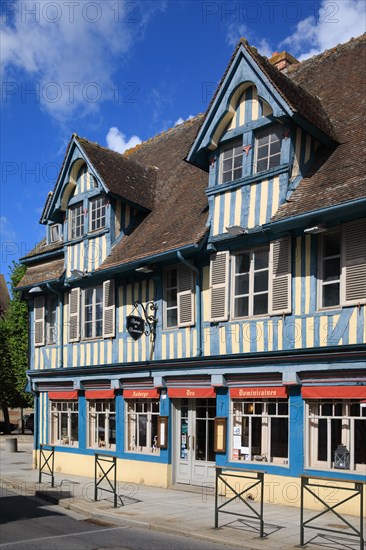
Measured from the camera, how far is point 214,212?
1493cm

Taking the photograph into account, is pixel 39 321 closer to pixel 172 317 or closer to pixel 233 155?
pixel 172 317

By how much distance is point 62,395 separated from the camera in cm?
2009

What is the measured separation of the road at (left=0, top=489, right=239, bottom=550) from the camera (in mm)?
9711

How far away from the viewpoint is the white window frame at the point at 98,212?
18.8m

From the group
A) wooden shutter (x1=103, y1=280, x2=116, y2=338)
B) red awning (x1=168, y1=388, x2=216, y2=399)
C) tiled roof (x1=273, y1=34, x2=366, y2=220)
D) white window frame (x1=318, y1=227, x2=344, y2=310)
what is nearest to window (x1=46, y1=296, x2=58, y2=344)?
wooden shutter (x1=103, y1=280, x2=116, y2=338)

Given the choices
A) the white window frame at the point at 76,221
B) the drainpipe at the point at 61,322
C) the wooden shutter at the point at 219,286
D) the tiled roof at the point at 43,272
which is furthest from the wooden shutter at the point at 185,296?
the drainpipe at the point at 61,322

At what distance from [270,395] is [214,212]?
4.28 meters

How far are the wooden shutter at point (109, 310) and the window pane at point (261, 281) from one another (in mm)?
5351

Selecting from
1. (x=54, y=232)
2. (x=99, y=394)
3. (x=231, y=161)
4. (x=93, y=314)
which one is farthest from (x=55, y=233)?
(x=231, y=161)

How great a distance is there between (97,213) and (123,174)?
1.40 m

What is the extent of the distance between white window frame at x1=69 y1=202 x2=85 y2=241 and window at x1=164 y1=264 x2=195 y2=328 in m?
4.24

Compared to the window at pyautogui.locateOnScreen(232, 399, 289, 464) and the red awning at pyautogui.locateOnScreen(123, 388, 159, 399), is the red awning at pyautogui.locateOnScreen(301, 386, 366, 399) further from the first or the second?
the red awning at pyautogui.locateOnScreen(123, 388, 159, 399)

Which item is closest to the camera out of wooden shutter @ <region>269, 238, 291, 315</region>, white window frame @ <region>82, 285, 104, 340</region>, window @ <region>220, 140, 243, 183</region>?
wooden shutter @ <region>269, 238, 291, 315</region>

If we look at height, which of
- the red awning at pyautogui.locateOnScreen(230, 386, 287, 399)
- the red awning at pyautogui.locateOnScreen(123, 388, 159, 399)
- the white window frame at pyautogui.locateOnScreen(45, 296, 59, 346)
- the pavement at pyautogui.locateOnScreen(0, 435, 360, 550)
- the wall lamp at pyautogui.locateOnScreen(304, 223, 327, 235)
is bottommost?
the pavement at pyautogui.locateOnScreen(0, 435, 360, 550)
